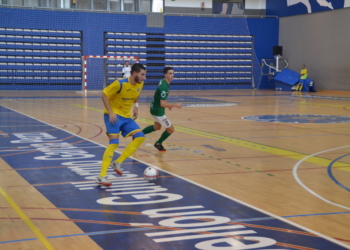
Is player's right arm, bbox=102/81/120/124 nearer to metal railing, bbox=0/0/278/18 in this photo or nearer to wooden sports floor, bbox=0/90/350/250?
wooden sports floor, bbox=0/90/350/250

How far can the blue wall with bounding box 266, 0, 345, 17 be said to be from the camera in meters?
30.8

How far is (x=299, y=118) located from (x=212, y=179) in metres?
9.25

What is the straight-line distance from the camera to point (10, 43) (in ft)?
98.5

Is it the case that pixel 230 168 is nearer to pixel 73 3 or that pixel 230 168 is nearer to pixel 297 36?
pixel 73 3

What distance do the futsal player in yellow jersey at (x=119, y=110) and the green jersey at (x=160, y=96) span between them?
1.88 meters

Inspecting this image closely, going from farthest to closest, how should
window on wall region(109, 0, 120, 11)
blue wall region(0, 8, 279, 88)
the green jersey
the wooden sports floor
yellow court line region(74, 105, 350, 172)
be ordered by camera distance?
1. window on wall region(109, 0, 120, 11)
2. blue wall region(0, 8, 279, 88)
3. the green jersey
4. yellow court line region(74, 105, 350, 172)
5. the wooden sports floor

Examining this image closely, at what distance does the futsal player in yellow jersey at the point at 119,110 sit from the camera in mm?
6680

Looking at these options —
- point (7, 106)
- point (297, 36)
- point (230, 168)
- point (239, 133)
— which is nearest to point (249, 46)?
point (297, 36)

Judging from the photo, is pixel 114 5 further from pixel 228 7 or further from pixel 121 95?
pixel 121 95

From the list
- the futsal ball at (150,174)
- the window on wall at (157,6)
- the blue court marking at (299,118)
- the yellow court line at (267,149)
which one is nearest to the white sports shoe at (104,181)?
the futsal ball at (150,174)

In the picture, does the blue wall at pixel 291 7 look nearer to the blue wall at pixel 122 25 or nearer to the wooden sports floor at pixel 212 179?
the blue wall at pixel 122 25

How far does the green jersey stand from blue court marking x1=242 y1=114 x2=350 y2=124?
20.2ft

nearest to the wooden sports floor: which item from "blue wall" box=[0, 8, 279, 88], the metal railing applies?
"blue wall" box=[0, 8, 279, 88]

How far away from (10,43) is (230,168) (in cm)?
2531
